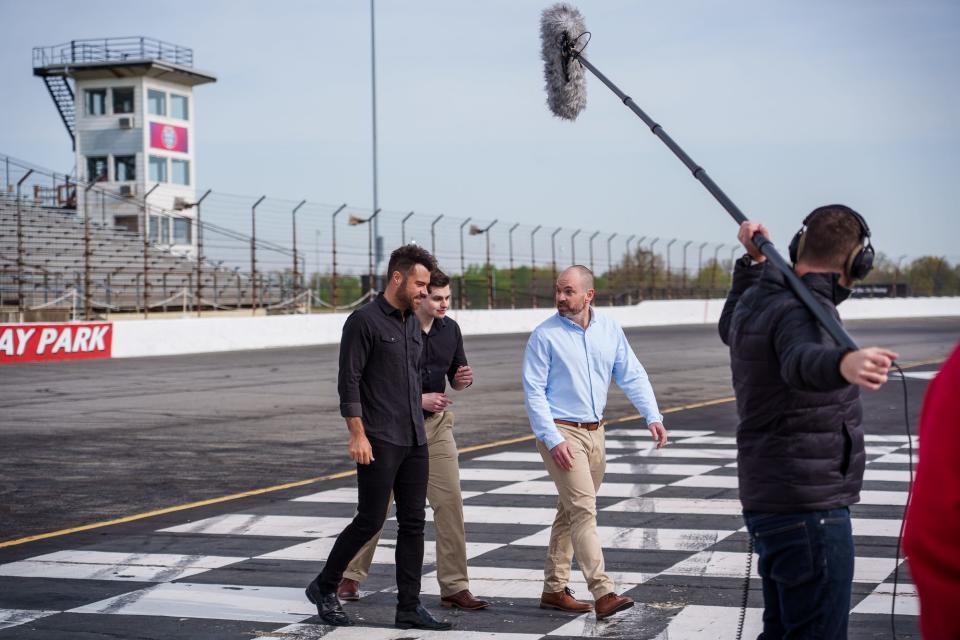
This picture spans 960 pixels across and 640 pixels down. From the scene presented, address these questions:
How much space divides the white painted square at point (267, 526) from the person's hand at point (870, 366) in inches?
223

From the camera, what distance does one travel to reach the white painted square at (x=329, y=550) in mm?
7801

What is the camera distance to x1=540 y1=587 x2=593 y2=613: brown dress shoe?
21.1 feet

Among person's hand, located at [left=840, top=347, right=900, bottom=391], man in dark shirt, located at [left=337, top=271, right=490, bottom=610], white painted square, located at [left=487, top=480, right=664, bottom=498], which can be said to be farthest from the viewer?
white painted square, located at [left=487, top=480, right=664, bottom=498]

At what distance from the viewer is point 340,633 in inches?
239

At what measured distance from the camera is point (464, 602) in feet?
21.2

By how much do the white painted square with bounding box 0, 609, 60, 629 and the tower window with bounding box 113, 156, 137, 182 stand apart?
57.7 metres

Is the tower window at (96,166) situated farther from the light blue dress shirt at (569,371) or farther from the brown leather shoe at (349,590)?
the light blue dress shirt at (569,371)

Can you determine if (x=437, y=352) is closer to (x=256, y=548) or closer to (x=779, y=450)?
(x=256, y=548)

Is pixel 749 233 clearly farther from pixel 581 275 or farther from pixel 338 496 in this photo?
pixel 338 496

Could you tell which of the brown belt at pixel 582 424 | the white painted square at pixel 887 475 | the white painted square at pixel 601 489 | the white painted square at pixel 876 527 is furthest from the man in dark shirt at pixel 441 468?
the white painted square at pixel 887 475

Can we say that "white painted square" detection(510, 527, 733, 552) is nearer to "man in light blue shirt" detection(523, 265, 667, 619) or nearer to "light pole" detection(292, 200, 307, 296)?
"man in light blue shirt" detection(523, 265, 667, 619)

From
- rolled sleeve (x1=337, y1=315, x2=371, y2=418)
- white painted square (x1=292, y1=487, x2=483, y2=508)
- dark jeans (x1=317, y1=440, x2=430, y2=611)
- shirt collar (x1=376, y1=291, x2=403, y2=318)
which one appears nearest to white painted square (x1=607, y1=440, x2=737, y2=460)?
white painted square (x1=292, y1=487, x2=483, y2=508)

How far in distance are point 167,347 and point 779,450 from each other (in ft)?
89.4

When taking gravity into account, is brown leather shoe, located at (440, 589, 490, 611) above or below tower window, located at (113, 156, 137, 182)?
below
